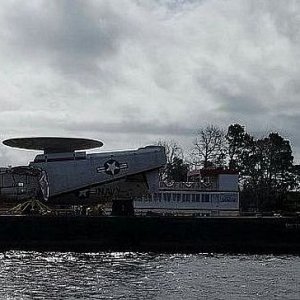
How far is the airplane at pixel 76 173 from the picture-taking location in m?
86.4

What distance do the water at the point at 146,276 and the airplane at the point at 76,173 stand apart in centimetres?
2509

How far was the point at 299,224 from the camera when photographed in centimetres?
7438

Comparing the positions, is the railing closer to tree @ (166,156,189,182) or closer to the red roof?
the red roof

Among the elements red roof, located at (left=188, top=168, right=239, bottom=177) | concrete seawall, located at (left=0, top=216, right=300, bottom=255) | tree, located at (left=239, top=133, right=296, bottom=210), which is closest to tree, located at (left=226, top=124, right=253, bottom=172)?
tree, located at (left=239, top=133, right=296, bottom=210)

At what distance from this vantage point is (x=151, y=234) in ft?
237

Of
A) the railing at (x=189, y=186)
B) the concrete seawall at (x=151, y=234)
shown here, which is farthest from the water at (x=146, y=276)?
the railing at (x=189, y=186)

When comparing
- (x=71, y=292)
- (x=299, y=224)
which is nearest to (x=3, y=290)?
(x=71, y=292)

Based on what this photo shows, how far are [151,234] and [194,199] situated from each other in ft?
64.6

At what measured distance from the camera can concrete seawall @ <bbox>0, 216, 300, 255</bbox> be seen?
69.9m

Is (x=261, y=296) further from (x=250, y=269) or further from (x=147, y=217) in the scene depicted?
(x=147, y=217)

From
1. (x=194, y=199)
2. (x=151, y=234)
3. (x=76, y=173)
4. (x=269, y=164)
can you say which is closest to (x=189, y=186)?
(x=194, y=199)

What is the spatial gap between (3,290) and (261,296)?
13.3 m

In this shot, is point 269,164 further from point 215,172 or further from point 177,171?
point 215,172

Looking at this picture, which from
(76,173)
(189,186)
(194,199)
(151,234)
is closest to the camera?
(151,234)
